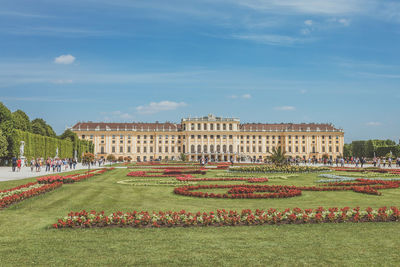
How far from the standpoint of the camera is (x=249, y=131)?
303ft

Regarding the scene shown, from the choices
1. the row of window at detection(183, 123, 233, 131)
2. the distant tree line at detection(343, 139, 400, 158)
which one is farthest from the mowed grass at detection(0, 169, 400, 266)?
the row of window at detection(183, 123, 233, 131)

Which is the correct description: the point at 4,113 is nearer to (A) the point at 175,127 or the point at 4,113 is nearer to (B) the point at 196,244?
(B) the point at 196,244

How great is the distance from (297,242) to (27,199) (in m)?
8.87

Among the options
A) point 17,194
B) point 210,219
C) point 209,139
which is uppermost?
point 209,139

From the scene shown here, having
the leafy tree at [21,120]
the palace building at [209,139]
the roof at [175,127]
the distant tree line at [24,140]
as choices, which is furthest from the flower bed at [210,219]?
the roof at [175,127]

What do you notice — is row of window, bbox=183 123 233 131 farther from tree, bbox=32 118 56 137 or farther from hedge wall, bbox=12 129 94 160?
hedge wall, bbox=12 129 94 160

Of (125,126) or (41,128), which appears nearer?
(41,128)

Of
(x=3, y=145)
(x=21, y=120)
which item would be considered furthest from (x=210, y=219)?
(x=21, y=120)

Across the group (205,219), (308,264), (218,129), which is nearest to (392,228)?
(308,264)

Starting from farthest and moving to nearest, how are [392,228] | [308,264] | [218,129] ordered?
[218,129] < [392,228] < [308,264]

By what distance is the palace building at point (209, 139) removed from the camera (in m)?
87.9

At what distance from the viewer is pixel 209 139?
90.2 metres

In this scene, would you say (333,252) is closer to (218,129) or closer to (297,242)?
(297,242)

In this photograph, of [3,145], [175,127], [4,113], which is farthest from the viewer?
[175,127]
